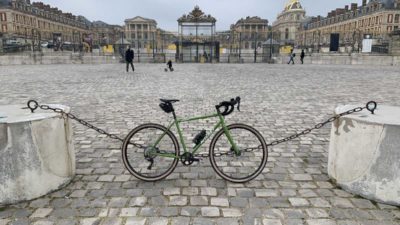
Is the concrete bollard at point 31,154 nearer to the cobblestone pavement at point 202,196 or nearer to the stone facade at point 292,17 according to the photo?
the cobblestone pavement at point 202,196

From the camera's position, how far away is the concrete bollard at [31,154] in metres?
3.65

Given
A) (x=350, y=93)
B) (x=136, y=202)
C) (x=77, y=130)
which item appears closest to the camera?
(x=136, y=202)

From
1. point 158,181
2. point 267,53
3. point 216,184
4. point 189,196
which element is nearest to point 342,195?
point 216,184

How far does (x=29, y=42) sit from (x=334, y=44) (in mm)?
36147

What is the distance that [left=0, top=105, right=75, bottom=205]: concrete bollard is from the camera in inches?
144

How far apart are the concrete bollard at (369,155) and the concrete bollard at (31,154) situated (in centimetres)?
361

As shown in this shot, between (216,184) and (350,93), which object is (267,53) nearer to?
(350,93)

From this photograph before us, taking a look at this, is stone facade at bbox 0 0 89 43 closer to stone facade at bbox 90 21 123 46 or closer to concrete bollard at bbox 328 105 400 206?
stone facade at bbox 90 21 123 46

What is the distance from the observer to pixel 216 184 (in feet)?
14.3

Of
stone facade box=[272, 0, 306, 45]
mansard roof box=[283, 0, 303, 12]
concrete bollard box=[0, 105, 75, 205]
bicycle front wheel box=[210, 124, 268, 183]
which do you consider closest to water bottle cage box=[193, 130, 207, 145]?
bicycle front wheel box=[210, 124, 268, 183]

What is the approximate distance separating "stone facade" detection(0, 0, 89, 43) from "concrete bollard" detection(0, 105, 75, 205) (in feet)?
208

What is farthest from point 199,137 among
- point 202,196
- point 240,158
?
point 240,158

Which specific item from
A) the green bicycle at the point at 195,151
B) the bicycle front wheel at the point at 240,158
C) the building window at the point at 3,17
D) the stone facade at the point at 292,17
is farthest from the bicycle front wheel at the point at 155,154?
the stone facade at the point at 292,17

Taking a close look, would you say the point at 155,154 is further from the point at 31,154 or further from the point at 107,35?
Result: the point at 107,35
